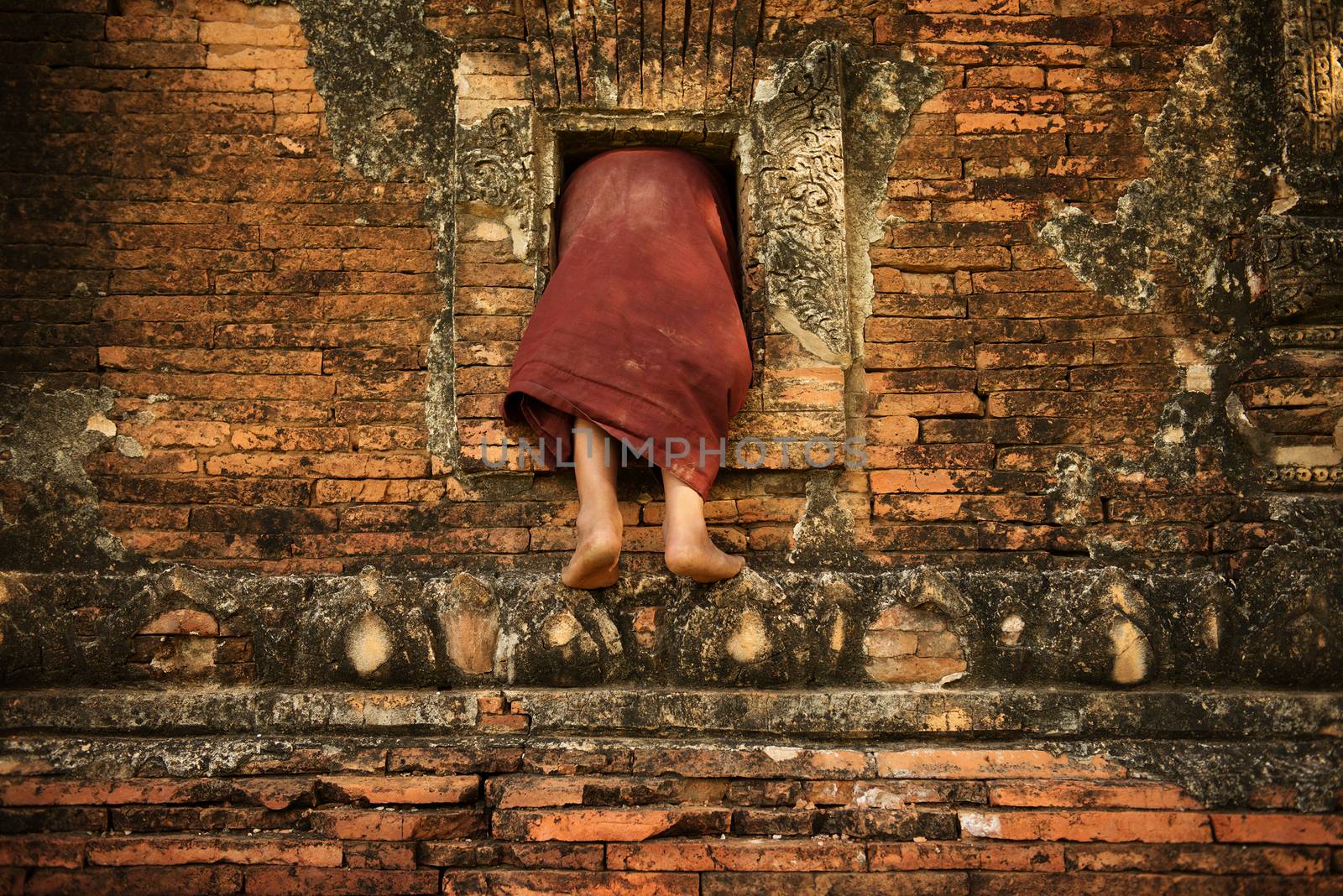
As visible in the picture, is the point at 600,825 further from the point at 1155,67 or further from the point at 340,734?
the point at 1155,67

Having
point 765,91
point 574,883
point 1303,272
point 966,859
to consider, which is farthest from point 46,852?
point 1303,272

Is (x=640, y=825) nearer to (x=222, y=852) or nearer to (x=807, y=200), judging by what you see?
(x=222, y=852)

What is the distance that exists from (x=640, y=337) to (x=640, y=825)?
4.04 feet

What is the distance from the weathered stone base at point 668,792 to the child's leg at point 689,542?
1.04ft

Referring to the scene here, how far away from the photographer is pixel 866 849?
2.56m

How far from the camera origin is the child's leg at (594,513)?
2684 mm

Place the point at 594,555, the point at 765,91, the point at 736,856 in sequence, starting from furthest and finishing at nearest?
the point at 765,91 < the point at 594,555 < the point at 736,856

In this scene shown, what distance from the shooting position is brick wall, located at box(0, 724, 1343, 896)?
2541mm

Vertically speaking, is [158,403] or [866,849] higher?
[158,403]

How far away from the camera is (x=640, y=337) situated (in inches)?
111

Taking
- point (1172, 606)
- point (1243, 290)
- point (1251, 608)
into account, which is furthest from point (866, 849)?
point (1243, 290)

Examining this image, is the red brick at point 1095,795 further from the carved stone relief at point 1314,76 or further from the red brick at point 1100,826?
the carved stone relief at point 1314,76

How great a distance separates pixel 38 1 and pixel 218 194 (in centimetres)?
81

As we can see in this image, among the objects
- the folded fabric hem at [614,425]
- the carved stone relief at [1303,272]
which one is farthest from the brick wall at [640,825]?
the carved stone relief at [1303,272]
